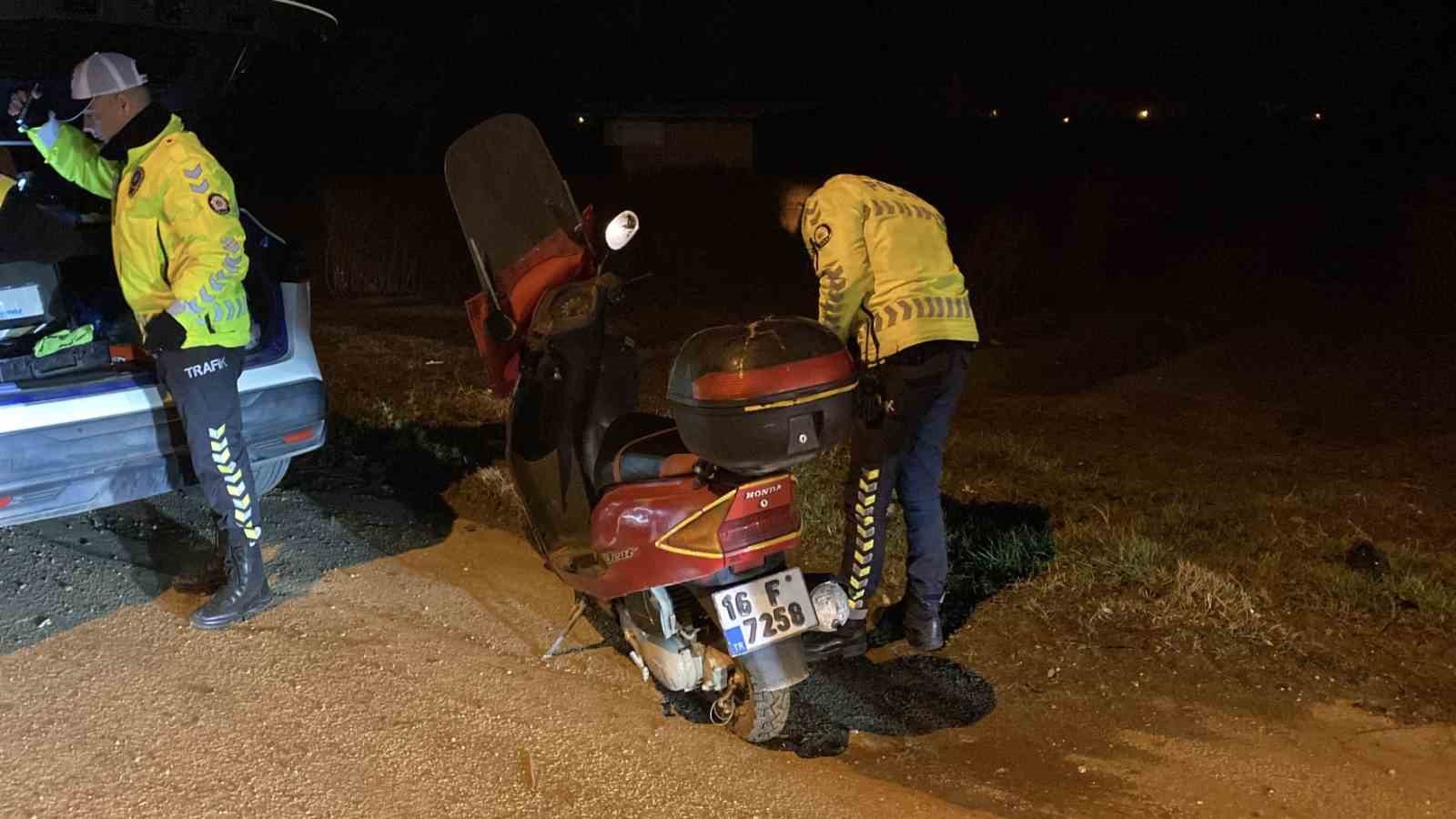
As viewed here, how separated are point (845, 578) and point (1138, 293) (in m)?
9.25

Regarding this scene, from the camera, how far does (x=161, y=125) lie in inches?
162

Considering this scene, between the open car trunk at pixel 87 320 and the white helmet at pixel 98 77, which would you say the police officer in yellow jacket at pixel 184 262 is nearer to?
the white helmet at pixel 98 77

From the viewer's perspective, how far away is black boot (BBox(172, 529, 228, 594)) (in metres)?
4.80

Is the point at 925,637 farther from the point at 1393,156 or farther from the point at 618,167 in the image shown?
the point at 618,167

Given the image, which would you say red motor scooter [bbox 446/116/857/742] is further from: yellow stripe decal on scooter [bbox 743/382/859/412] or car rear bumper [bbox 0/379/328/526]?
car rear bumper [bbox 0/379/328/526]

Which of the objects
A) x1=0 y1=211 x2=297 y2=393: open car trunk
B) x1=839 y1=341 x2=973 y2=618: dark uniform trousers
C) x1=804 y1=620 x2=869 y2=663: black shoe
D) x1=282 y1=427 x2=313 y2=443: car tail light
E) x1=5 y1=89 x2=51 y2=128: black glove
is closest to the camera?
x1=804 y1=620 x2=869 y2=663: black shoe

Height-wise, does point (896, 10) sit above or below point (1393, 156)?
above

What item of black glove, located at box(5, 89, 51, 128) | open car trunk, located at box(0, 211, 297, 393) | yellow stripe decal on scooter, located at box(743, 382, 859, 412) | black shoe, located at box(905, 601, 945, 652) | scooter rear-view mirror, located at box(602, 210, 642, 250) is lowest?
black shoe, located at box(905, 601, 945, 652)

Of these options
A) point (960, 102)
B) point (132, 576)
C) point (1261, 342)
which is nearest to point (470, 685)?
point (132, 576)

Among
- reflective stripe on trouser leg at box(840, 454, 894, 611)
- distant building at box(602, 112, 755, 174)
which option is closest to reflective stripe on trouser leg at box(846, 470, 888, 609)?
reflective stripe on trouser leg at box(840, 454, 894, 611)

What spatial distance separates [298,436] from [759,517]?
86.6 inches

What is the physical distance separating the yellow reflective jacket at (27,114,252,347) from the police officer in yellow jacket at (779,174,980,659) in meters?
1.90

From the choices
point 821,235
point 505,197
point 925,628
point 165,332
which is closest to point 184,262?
point 165,332

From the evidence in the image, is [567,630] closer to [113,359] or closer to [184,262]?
[184,262]
